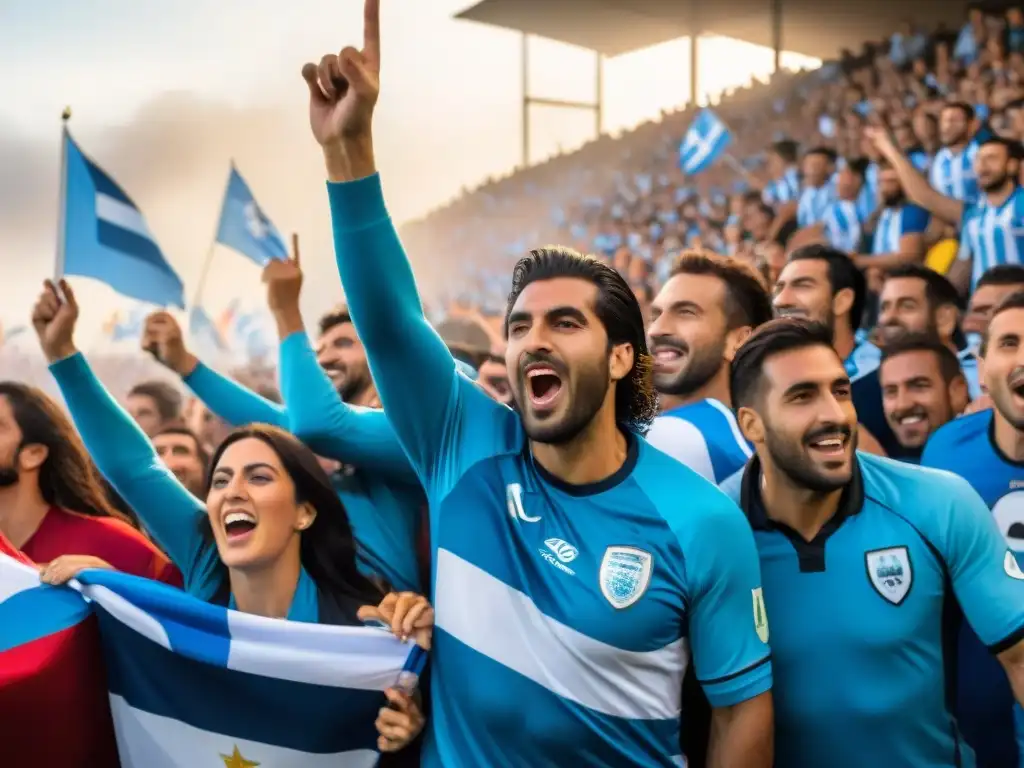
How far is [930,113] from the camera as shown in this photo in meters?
9.59

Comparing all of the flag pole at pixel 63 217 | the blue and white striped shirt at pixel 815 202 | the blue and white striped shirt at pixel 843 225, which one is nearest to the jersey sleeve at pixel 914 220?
the blue and white striped shirt at pixel 843 225

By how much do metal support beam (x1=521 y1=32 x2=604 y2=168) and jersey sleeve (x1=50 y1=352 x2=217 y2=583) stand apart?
427 inches

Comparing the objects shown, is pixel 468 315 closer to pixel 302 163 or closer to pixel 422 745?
pixel 302 163

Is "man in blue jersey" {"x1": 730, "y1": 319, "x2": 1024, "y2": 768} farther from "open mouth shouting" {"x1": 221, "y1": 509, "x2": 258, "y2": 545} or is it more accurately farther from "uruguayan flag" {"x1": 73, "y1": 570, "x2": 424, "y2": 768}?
"open mouth shouting" {"x1": 221, "y1": 509, "x2": 258, "y2": 545}

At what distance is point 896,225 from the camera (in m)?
8.62

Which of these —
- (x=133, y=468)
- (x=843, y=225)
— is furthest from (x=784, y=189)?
(x=133, y=468)

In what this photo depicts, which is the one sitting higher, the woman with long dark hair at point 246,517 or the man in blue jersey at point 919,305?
the man in blue jersey at point 919,305

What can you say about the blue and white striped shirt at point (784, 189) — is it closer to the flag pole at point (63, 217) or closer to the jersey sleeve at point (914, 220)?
the jersey sleeve at point (914, 220)

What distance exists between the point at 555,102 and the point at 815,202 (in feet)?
14.8

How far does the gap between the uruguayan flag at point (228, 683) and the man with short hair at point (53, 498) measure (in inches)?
28.0

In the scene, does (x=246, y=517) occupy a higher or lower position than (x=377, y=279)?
lower

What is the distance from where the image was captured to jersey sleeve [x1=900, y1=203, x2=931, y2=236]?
841 centimetres

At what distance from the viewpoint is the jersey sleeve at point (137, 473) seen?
2973 millimetres

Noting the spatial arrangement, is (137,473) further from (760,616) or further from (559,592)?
(760,616)
